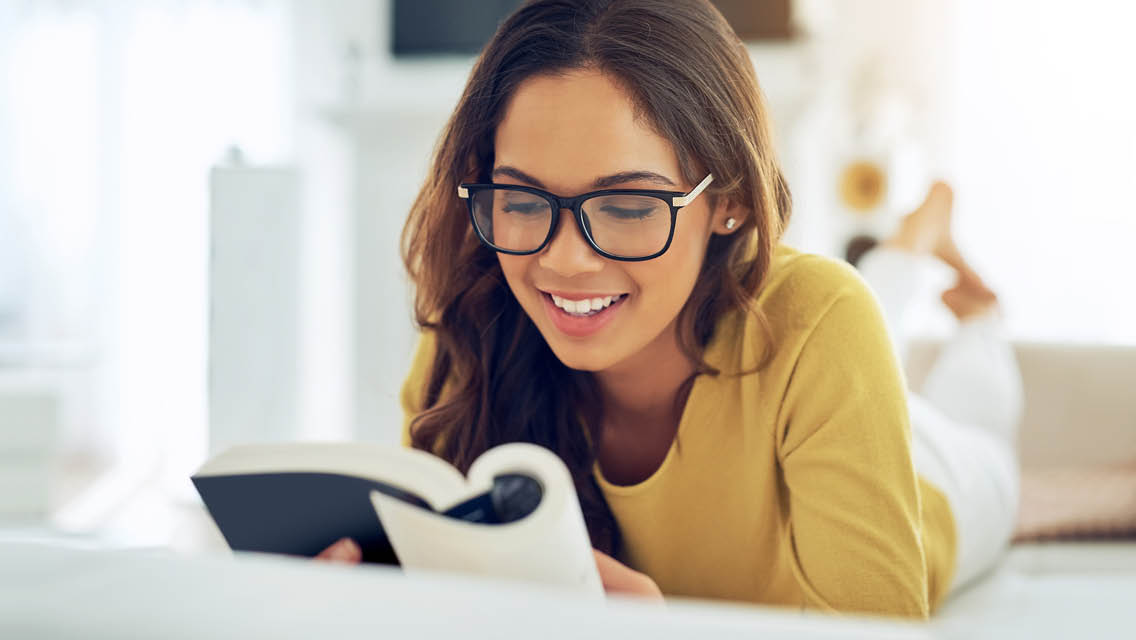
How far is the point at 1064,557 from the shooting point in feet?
5.16

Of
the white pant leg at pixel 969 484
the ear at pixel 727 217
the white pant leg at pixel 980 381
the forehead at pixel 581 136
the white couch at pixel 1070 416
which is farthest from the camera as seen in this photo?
the white pant leg at pixel 980 381

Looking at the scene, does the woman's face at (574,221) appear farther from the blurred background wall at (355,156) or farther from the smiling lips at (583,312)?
the blurred background wall at (355,156)

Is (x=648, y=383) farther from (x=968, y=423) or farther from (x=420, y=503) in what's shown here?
(x=968, y=423)

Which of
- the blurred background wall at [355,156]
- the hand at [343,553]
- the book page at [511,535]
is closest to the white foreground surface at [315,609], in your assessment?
the book page at [511,535]

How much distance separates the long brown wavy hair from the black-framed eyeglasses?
0.06m

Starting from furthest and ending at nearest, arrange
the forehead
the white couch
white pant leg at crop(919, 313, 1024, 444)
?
1. white pant leg at crop(919, 313, 1024, 444)
2. the white couch
3. the forehead

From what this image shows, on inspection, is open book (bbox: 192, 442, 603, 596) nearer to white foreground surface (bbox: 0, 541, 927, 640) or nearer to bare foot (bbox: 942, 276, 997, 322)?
white foreground surface (bbox: 0, 541, 927, 640)

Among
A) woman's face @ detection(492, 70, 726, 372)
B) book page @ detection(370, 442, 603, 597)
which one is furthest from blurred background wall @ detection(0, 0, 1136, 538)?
book page @ detection(370, 442, 603, 597)

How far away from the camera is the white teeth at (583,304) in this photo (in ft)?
3.14

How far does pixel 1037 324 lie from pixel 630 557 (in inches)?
111

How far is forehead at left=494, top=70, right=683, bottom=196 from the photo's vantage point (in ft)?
2.88

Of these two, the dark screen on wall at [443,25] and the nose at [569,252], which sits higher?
the dark screen on wall at [443,25]

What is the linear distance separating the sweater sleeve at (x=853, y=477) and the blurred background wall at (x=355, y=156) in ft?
7.15

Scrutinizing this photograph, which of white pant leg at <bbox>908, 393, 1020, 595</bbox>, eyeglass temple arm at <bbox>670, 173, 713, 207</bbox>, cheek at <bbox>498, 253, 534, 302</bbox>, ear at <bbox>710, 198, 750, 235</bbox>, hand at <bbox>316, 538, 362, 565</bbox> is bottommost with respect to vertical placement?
white pant leg at <bbox>908, 393, 1020, 595</bbox>
